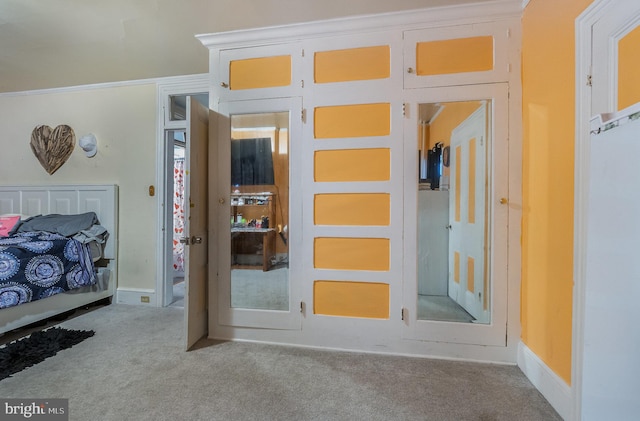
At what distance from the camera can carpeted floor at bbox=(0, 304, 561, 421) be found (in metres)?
1.60

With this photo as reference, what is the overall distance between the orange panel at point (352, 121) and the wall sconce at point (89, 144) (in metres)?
2.94

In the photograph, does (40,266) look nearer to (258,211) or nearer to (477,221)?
(258,211)

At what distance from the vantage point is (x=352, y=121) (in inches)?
90.0

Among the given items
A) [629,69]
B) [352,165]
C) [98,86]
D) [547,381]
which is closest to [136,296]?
[98,86]

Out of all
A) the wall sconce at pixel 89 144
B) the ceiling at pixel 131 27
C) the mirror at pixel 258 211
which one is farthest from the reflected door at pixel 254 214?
the wall sconce at pixel 89 144

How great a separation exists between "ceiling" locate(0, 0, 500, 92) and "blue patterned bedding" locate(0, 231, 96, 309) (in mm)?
1803

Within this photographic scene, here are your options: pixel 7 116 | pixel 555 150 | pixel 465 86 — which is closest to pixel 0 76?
pixel 7 116

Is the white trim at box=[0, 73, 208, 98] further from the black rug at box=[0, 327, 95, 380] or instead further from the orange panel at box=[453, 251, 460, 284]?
the orange panel at box=[453, 251, 460, 284]

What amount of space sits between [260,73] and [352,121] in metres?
0.90

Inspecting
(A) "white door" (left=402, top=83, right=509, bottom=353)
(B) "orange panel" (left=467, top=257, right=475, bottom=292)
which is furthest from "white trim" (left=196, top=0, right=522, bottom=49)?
(B) "orange panel" (left=467, top=257, right=475, bottom=292)

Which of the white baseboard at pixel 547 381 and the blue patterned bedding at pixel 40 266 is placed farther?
the blue patterned bedding at pixel 40 266

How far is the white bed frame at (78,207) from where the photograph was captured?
3174mm

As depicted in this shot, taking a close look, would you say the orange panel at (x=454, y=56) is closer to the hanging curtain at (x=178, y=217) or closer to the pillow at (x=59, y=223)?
the pillow at (x=59, y=223)

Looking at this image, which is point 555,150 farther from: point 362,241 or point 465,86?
point 362,241
